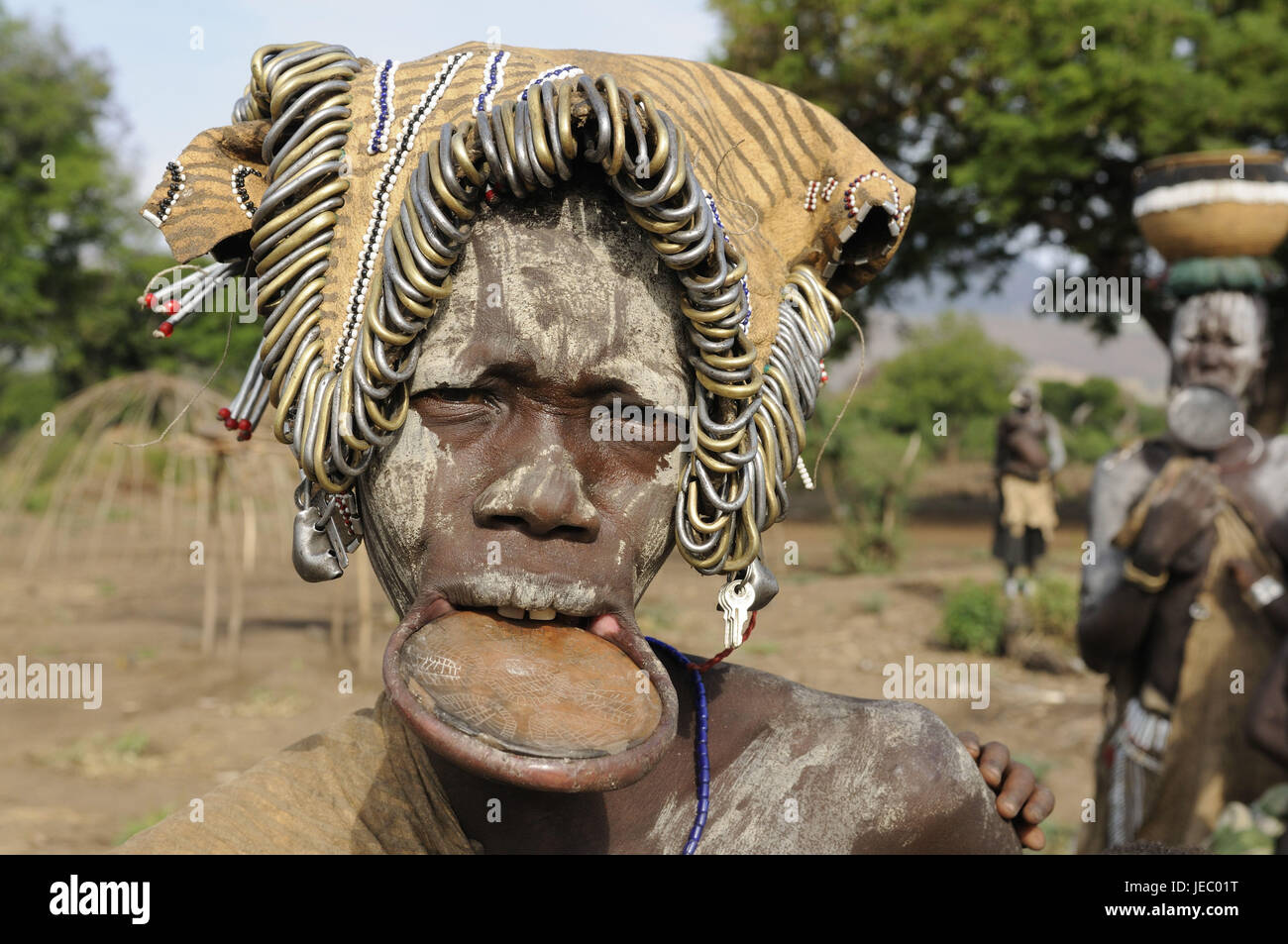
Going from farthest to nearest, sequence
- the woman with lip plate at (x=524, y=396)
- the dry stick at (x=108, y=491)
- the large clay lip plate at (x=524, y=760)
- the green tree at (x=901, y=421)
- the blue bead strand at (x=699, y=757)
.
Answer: the green tree at (x=901, y=421) → the dry stick at (x=108, y=491) → the blue bead strand at (x=699, y=757) → the woman with lip plate at (x=524, y=396) → the large clay lip plate at (x=524, y=760)

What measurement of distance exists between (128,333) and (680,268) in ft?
92.4

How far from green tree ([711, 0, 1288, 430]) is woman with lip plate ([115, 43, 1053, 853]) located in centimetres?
1033

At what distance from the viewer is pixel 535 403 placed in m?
1.72

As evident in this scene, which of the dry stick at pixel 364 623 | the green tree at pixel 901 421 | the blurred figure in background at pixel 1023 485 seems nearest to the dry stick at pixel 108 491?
the dry stick at pixel 364 623

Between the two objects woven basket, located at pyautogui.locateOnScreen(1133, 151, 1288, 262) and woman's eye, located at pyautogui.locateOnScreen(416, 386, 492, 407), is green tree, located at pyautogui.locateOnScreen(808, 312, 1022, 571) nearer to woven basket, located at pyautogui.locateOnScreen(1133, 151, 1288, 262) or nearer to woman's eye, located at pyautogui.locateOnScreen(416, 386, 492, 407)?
woman's eye, located at pyautogui.locateOnScreen(416, 386, 492, 407)

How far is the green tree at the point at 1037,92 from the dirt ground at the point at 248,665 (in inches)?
184

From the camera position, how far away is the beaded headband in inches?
64.2

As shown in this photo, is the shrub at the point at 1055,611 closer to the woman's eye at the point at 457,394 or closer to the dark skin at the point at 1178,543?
the dark skin at the point at 1178,543

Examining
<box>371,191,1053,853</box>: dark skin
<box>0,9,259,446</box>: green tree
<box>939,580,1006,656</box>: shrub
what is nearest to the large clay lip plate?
<box>371,191,1053,853</box>: dark skin

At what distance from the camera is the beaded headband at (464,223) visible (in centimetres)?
163

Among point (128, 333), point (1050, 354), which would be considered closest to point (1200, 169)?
point (128, 333)

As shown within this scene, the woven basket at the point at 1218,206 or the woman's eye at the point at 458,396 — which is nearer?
the woman's eye at the point at 458,396

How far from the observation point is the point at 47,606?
14.3 meters

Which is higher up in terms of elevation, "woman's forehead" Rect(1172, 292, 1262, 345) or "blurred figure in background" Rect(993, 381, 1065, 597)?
"woman's forehead" Rect(1172, 292, 1262, 345)
